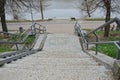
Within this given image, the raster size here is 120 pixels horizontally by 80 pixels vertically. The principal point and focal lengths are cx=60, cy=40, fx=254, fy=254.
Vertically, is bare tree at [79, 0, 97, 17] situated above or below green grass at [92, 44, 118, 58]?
above

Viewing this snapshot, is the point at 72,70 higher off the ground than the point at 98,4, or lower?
lower

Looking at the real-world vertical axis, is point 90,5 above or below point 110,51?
above

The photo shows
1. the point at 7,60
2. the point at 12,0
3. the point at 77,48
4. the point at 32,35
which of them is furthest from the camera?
the point at 12,0

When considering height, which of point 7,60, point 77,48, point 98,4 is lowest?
point 77,48

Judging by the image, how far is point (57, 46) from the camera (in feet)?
43.1

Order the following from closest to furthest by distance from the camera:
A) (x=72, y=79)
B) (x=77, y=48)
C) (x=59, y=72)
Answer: (x=72, y=79) < (x=59, y=72) < (x=77, y=48)

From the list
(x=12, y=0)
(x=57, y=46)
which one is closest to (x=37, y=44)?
(x=57, y=46)

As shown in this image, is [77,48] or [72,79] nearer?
[72,79]

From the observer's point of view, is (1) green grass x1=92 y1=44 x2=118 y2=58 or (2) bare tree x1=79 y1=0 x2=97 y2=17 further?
(2) bare tree x1=79 y1=0 x2=97 y2=17

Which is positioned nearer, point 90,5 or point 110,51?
point 110,51

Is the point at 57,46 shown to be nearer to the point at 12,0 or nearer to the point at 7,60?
the point at 12,0

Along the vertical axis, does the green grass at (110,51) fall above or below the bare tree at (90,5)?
below

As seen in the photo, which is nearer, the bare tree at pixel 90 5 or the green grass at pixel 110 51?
the green grass at pixel 110 51

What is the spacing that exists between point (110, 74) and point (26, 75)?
142 centimetres
